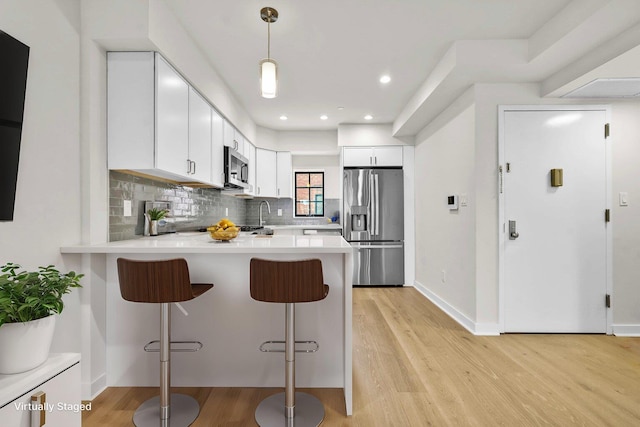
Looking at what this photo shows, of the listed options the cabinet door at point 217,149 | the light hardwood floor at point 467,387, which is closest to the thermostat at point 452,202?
the light hardwood floor at point 467,387

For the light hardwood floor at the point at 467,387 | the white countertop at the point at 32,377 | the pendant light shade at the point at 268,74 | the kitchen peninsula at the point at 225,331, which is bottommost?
the light hardwood floor at the point at 467,387

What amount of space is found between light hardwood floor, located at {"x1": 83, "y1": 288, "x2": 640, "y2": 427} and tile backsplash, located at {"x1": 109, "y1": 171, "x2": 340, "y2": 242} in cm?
112

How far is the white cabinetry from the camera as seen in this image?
91cm

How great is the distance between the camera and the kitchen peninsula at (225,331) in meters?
2.00

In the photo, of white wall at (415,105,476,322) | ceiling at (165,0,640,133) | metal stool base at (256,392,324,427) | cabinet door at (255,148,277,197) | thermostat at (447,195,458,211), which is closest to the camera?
metal stool base at (256,392,324,427)

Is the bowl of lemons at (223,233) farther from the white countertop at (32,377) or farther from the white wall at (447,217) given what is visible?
the white wall at (447,217)

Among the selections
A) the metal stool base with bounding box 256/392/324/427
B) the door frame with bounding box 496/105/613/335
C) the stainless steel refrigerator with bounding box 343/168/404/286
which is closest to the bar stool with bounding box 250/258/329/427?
the metal stool base with bounding box 256/392/324/427

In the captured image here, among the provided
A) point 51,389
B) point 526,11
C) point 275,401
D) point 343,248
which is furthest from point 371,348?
point 526,11

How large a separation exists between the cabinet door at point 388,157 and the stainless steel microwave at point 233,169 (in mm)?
2142

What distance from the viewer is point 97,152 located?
1.95 m

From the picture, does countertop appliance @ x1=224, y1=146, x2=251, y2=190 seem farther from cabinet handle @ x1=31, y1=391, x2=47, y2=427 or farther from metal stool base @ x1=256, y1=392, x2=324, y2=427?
cabinet handle @ x1=31, y1=391, x2=47, y2=427

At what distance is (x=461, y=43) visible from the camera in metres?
2.54

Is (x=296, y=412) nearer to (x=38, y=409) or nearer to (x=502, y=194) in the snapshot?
(x=38, y=409)

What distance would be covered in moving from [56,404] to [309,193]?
4916 millimetres
